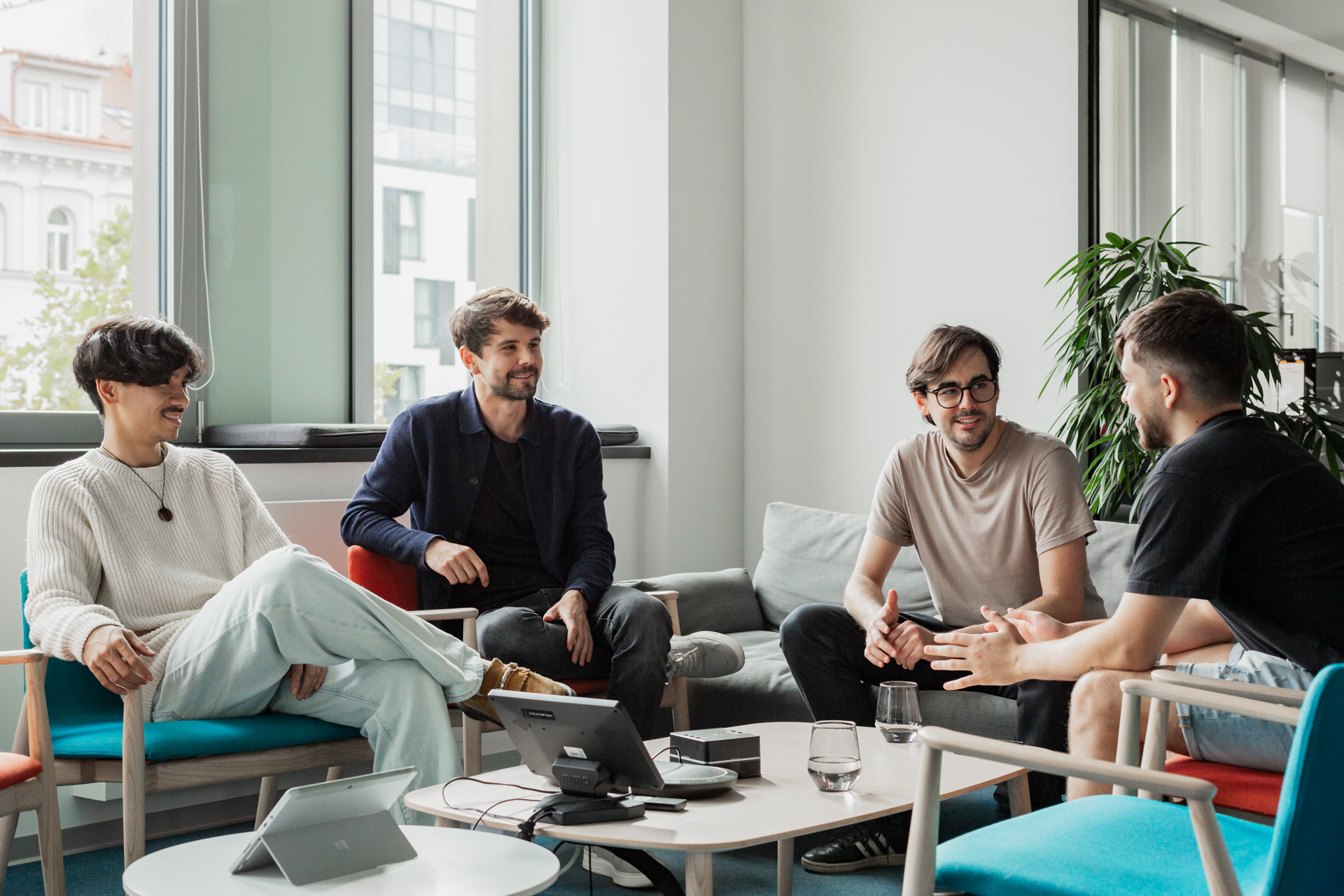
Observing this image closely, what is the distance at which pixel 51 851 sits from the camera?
2.11 metres

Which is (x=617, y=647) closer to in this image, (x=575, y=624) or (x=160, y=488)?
(x=575, y=624)

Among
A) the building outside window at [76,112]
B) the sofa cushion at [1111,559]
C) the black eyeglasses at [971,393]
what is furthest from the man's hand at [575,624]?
the building outside window at [76,112]

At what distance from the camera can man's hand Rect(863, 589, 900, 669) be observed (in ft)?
8.63

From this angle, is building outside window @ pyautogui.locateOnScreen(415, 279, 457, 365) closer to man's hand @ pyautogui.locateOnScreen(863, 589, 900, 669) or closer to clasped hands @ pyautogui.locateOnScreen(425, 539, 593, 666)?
clasped hands @ pyautogui.locateOnScreen(425, 539, 593, 666)

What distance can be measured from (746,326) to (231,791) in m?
2.38

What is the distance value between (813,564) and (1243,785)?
1.81m

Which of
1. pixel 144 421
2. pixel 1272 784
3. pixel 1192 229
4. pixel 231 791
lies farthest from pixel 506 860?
pixel 1192 229

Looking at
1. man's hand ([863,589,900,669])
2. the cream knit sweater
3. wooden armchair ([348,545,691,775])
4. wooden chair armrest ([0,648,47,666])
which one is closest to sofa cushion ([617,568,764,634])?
wooden armchair ([348,545,691,775])

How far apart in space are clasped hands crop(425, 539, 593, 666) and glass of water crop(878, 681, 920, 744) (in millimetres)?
871

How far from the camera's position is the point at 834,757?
1860 millimetres

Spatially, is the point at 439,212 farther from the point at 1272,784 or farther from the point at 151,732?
the point at 1272,784

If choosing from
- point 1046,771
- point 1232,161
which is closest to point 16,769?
point 1046,771

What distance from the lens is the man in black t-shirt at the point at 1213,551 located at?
6.22ft

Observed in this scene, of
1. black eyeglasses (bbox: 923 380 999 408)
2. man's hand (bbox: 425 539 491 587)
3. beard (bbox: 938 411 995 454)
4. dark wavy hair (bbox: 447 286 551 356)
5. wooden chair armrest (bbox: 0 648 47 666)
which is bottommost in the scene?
wooden chair armrest (bbox: 0 648 47 666)
